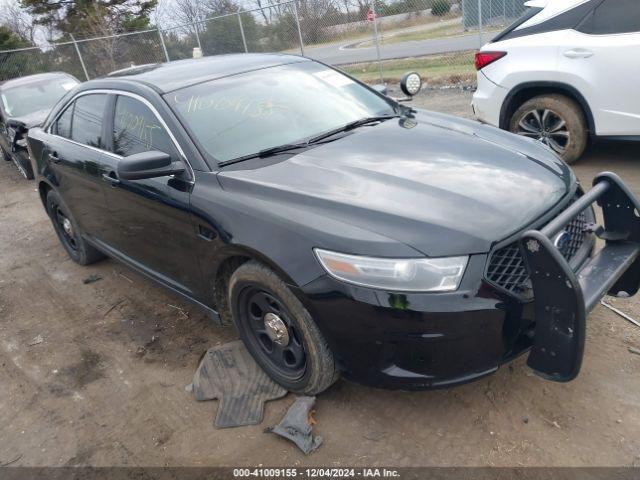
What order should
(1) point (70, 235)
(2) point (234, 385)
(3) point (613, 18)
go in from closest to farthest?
1. (2) point (234, 385)
2. (3) point (613, 18)
3. (1) point (70, 235)

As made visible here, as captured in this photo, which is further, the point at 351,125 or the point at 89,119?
the point at 89,119

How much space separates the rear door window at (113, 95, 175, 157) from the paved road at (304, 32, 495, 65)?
1219 cm

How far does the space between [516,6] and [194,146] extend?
40.8 ft

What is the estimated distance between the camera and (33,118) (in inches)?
A: 328

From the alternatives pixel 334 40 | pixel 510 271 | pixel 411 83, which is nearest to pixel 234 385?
pixel 510 271

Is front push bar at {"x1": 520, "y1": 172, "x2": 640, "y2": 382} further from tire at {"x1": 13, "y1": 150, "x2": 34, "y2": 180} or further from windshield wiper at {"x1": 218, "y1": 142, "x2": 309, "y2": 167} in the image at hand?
tire at {"x1": 13, "y1": 150, "x2": 34, "y2": 180}

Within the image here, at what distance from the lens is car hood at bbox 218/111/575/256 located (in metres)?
2.29

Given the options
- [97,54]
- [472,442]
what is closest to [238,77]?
[472,442]

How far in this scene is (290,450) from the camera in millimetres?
2564

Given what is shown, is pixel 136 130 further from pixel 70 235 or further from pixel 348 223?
pixel 70 235

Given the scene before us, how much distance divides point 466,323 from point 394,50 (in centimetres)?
1771

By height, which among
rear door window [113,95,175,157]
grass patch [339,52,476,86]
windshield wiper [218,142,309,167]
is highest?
rear door window [113,95,175,157]

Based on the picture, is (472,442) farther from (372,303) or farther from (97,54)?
(97,54)

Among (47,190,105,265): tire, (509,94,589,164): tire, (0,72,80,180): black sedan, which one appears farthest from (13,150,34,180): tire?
(509,94,589,164): tire
